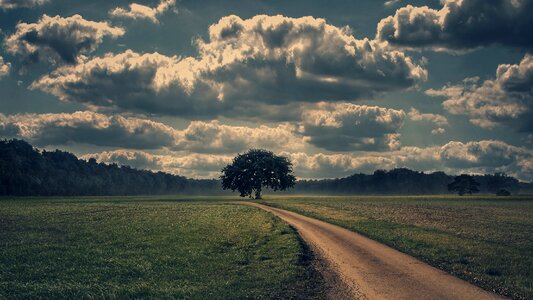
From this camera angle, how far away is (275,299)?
53.9ft

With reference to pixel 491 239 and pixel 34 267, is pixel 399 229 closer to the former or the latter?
pixel 491 239

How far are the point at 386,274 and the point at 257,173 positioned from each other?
99.6 meters

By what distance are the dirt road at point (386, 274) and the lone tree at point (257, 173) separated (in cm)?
8990

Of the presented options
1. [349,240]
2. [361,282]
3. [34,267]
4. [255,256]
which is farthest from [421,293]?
[34,267]

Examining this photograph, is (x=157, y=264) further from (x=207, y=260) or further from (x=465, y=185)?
(x=465, y=185)

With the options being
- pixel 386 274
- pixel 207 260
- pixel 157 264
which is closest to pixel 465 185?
pixel 386 274

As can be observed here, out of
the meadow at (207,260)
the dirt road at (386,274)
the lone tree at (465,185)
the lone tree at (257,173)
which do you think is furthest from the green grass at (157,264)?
the lone tree at (465,185)

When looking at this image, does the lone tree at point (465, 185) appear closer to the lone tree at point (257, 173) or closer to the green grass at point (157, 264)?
the lone tree at point (257, 173)

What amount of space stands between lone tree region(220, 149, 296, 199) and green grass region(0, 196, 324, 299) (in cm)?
8218

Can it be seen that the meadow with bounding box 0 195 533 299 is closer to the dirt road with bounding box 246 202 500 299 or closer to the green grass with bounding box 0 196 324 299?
the green grass with bounding box 0 196 324 299

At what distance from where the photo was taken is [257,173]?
4695 inches

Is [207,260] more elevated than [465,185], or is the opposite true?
[465,185]

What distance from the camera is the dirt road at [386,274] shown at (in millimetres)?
16906

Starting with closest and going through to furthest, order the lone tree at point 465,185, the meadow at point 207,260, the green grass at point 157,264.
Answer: the green grass at point 157,264
the meadow at point 207,260
the lone tree at point 465,185
